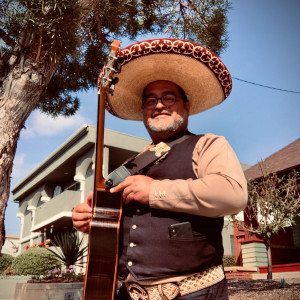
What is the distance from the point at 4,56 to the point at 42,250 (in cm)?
1033

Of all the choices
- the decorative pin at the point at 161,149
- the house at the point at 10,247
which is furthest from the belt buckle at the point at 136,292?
the house at the point at 10,247

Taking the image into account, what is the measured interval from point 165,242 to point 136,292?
35 cm

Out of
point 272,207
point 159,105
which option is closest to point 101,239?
point 159,105

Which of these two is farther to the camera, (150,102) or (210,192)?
(150,102)

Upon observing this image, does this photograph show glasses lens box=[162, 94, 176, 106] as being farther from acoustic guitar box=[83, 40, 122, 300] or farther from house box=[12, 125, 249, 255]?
house box=[12, 125, 249, 255]

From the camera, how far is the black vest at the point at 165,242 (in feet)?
A: 5.13

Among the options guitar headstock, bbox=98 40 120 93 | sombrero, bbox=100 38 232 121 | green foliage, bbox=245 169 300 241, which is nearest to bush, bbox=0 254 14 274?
green foliage, bbox=245 169 300 241

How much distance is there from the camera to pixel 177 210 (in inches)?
62.0

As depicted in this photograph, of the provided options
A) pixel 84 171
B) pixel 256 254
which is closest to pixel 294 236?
pixel 256 254

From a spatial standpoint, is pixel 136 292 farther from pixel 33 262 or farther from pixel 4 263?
pixel 4 263

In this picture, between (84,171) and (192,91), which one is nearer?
(192,91)

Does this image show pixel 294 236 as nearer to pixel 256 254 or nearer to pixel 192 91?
pixel 256 254

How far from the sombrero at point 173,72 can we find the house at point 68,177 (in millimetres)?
11528

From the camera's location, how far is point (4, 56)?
3.83 m
